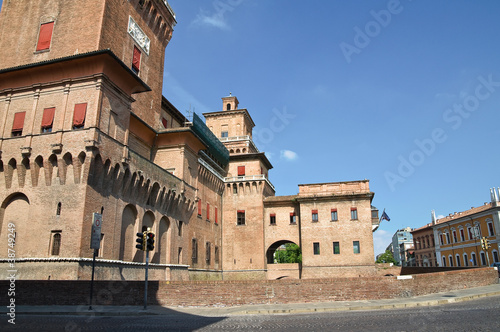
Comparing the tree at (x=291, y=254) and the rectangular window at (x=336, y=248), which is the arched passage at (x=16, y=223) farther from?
the tree at (x=291, y=254)

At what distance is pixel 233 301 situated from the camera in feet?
51.8

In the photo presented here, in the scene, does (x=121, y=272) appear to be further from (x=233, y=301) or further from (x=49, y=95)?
(x=49, y=95)

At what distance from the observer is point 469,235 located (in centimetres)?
5831

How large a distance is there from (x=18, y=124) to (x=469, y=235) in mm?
62491

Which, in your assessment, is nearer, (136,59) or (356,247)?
(136,59)

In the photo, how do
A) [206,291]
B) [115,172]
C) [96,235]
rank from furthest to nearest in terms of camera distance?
[115,172]
[96,235]
[206,291]

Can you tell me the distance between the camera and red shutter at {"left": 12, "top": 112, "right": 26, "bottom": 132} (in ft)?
76.3

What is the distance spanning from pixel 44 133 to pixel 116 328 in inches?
631

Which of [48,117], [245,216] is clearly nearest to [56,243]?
[48,117]

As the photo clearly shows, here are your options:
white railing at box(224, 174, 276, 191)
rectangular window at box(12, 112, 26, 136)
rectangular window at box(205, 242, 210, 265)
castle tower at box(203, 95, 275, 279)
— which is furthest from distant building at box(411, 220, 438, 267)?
rectangular window at box(12, 112, 26, 136)

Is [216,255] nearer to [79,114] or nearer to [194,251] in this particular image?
[194,251]

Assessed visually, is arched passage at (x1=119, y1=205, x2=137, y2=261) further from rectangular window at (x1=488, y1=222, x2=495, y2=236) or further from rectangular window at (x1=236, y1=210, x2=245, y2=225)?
rectangular window at (x1=488, y1=222, x2=495, y2=236)

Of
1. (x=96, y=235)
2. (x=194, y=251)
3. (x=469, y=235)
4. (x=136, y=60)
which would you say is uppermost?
(x=136, y=60)

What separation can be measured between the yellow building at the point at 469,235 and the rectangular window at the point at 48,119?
4973 centimetres
